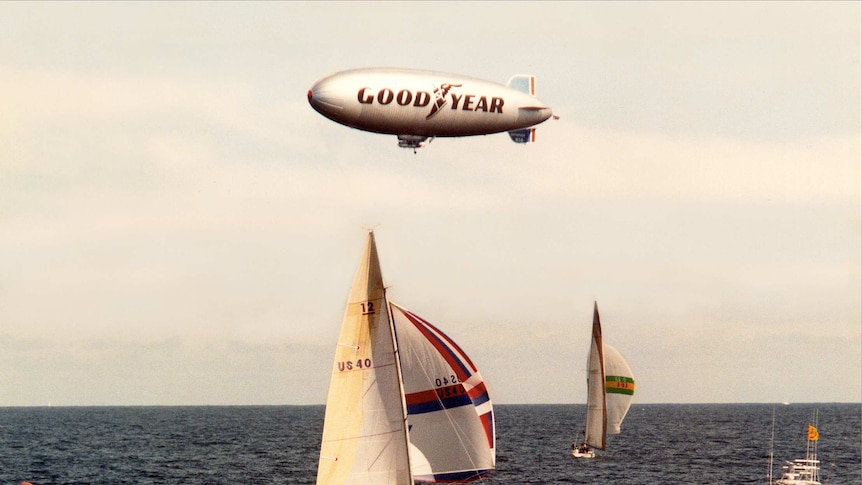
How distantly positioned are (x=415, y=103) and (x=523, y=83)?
29.6 feet

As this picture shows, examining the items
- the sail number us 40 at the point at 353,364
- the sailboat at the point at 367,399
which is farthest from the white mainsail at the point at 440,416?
the sail number us 40 at the point at 353,364

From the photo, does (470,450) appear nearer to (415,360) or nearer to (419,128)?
(415,360)

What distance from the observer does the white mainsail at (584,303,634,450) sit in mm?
84750

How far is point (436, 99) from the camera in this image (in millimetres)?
50812

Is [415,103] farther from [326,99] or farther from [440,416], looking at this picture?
[440,416]

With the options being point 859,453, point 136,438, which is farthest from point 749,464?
point 136,438

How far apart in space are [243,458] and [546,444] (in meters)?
40.9

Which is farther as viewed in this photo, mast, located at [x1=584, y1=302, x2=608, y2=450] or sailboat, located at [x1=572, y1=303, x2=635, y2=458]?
sailboat, located at [x1=572, y1=303, x2=635, y2=458]

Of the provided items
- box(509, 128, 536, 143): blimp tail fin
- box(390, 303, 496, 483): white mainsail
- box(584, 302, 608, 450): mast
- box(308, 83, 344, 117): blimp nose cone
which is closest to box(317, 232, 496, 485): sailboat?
box(390, 303, 496, 483): white mainsail

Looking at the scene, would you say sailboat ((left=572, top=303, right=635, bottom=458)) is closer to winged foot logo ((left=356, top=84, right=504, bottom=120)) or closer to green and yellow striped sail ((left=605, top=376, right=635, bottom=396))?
green and yellow striped sail ((left=605, top=376, right=635, bottom=396))

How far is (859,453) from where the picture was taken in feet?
381

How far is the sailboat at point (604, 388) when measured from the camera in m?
84.8

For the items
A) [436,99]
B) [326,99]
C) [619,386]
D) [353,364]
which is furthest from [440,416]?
[619,386]

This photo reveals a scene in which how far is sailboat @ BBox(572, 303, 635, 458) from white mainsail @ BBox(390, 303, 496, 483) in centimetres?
4317
